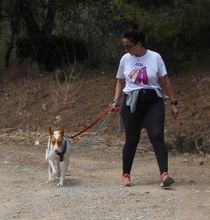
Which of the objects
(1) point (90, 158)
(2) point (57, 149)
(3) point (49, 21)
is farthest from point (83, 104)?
(2) point (57, 149)

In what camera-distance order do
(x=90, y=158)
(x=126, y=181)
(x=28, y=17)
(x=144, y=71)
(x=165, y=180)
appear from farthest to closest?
(x=28, y=17)
(x=90, y=158)
(x=126, y=181)
(x=144, y=71)
(x=165, y=180)

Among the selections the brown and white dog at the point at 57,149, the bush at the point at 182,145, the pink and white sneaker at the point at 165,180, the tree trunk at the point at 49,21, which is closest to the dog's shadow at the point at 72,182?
the brown and white dog at the point at 57,149

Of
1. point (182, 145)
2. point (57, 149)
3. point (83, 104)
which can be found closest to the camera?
point (57, 149)

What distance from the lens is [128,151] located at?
27.5 ft

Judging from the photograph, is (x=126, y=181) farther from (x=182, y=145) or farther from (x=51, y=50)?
(x=51, y=50)

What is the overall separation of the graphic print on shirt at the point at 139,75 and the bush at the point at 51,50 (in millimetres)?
13615

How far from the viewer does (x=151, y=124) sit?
8078 millimetres

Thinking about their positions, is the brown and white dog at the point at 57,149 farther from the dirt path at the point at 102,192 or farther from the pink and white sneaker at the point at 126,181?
the pink and white sneaker at the point at 126,181

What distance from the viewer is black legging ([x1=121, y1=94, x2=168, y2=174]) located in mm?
8055

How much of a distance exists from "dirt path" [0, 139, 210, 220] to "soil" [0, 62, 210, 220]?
0.03 ft

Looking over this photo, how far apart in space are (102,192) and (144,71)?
5.50ft

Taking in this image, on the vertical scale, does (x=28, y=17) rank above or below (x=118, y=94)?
above

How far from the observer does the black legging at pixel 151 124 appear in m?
8.05

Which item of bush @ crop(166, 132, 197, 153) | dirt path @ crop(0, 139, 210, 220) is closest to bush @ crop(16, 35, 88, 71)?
bush @ crop(166, 132, 197, 153)
